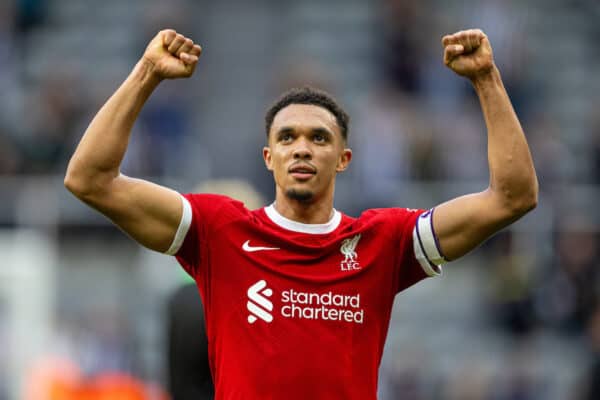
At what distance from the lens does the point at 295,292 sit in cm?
534

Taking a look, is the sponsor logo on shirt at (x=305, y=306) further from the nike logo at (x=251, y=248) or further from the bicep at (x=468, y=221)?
the bicep at (x=468, y=221)

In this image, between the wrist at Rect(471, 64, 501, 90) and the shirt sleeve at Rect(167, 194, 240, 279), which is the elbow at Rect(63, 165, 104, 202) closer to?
the shirt sleeve at Rect(167, 194, 240, 279)

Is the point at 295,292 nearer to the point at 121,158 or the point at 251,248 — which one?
the point at 251,248

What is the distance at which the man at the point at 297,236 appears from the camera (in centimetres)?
526

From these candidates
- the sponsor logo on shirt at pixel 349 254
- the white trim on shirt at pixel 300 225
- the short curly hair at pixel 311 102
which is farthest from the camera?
the short curly hair at pixel 311 102

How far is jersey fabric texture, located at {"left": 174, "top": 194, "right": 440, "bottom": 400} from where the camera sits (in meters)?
5.22

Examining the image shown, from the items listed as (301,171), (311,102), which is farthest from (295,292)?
(311,102)

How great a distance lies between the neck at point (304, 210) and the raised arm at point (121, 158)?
1.66 feet

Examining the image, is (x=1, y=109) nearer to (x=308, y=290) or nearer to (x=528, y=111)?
(x=528, y=111)

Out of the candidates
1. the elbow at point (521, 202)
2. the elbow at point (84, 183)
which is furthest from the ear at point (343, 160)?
the elbow at point (84, 183)

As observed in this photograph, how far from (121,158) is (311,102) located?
35.5 inches

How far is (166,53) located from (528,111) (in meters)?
9.92

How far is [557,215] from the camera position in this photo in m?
13.4

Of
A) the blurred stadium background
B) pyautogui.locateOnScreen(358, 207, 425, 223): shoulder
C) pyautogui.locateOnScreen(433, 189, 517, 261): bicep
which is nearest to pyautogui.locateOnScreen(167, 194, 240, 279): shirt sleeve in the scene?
pyautogui.locateOnScreen(358, 207, 425, 223): shoulder
